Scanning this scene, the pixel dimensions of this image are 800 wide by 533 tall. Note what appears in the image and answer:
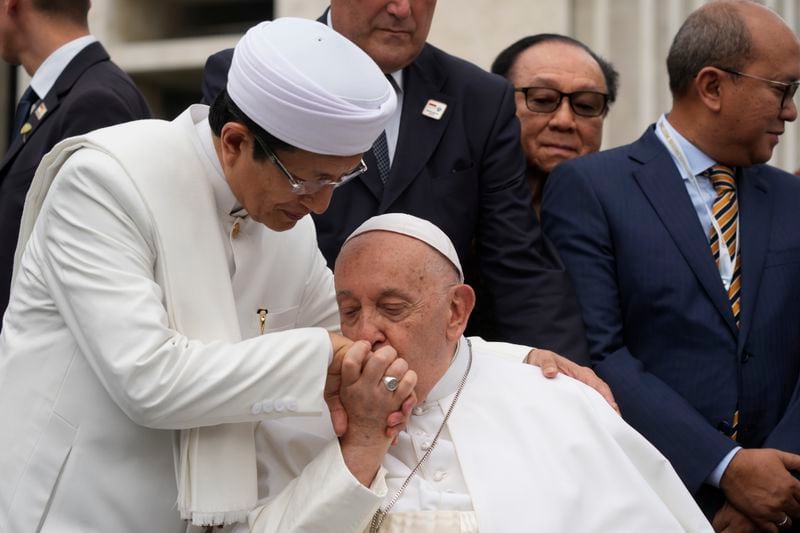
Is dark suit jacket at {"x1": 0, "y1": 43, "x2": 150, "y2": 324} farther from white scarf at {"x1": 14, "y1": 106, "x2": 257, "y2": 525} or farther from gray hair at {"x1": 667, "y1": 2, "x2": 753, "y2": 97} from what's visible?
gray hair at {"x1": 667, "y1": 2, "x2": 753, "y2": 97}

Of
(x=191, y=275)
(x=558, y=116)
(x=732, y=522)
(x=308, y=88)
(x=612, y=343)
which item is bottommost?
(x=732, y=522)

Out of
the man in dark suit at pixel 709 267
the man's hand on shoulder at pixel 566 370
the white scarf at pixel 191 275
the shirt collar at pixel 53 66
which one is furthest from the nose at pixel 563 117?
the white scarf at pixel 191 275

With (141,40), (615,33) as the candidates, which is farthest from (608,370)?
(141,40)

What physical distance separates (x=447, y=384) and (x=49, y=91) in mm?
2186

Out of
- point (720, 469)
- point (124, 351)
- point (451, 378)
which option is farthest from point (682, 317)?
point (124, 351)

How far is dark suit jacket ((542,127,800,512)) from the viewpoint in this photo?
4262mm

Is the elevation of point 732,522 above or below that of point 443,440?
below

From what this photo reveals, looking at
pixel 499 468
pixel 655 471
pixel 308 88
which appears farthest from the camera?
pixel 655 471

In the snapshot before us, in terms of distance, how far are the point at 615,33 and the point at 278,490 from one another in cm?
561

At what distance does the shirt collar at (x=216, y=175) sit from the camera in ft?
11.2

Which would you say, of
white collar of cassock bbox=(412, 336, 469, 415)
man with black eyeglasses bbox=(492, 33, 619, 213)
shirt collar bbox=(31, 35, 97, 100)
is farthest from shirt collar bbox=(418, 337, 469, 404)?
shirt collar bbox=(31, 35, 97, 100)

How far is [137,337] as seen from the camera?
3.07m

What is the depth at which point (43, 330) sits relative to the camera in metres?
3.29

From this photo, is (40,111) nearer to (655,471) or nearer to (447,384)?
(447,384)
